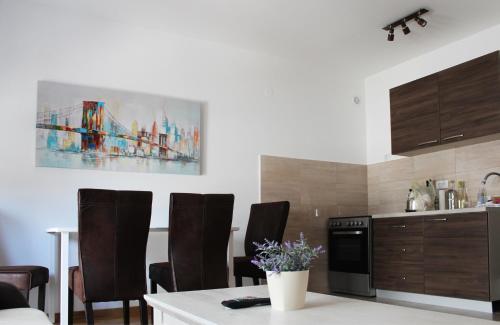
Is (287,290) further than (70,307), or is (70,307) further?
(70,307)

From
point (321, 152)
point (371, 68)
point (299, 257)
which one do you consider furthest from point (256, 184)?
point (299, 257)

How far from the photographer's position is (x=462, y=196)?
4.98 m

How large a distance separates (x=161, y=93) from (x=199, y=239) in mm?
1828

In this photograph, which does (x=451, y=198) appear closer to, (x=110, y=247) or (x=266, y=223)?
(x=266, y=223)

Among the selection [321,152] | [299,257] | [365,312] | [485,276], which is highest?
[321,152]

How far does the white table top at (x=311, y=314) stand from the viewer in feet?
5.40

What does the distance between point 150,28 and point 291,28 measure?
54.2 inches

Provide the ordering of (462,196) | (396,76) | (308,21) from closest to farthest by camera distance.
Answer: (308,21) < (462,196) < (396,76)

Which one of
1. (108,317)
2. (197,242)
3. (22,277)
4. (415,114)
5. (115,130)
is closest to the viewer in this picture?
(22,277)

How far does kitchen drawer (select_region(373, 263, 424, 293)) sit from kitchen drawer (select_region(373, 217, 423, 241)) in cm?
28

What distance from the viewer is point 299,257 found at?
204 centimetres

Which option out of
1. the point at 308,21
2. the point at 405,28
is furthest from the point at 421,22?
the point at 308,21

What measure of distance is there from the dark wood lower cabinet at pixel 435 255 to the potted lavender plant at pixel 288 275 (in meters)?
2.73

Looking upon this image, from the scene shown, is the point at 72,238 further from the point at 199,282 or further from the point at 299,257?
the point at 299,257
